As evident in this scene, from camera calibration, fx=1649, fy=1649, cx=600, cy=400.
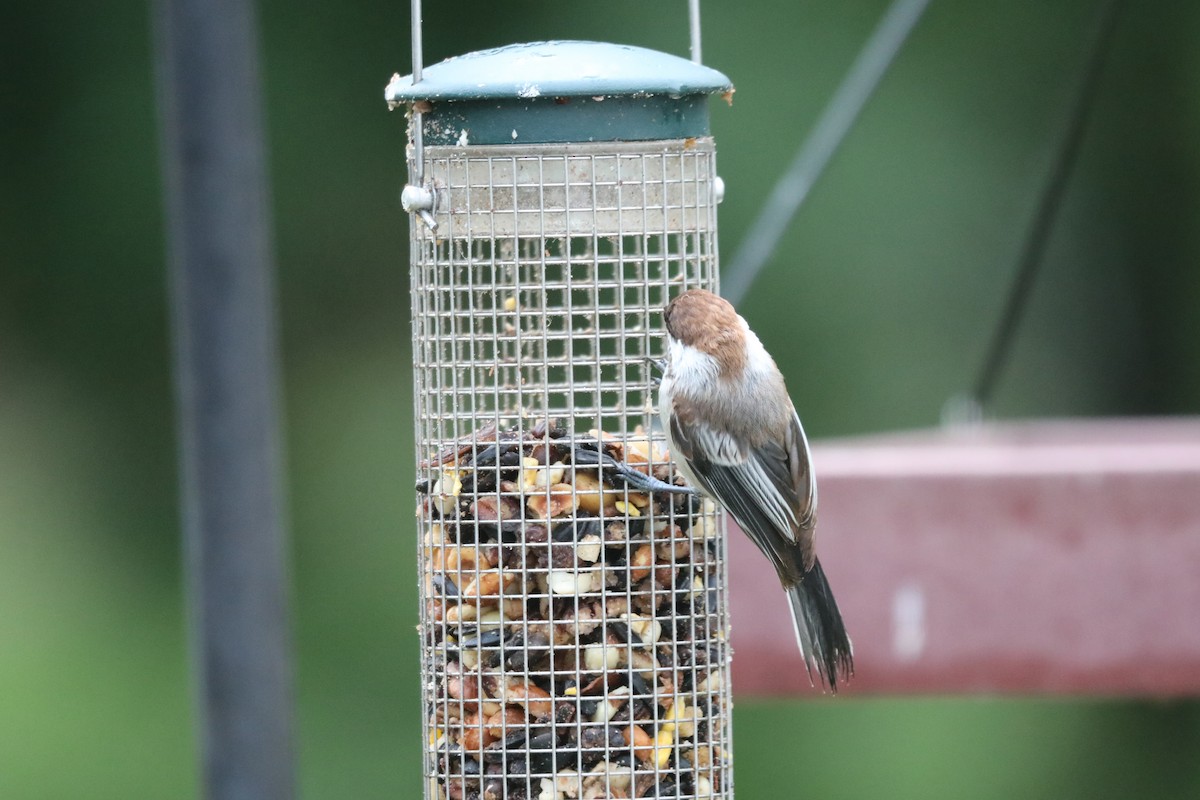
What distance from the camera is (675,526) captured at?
10.2 ft

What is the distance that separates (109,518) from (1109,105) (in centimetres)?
510

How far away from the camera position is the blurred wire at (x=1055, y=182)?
3.75 metres

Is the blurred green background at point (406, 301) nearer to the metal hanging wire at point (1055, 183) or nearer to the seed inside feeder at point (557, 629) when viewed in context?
the metal hanging wire at point (1055, 183)

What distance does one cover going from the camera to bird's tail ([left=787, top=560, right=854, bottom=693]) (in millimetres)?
3240

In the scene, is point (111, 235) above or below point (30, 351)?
above

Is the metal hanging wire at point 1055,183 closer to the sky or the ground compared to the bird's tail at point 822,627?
closer to the sky

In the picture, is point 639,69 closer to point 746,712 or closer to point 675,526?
point 675,526

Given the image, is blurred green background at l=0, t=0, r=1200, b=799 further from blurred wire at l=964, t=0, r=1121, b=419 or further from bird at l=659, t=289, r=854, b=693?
bird at l=659, t=289, r=854, b=693

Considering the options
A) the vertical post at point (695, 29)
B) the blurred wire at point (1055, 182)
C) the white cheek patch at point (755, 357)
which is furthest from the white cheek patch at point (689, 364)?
the blurred wire at point (1055, 182)

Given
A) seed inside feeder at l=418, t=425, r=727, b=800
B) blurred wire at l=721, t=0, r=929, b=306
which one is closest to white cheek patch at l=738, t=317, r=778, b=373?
blurred wire at l=721, t=0, r=929, b=306

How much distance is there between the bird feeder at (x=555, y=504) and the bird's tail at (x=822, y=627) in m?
0.20

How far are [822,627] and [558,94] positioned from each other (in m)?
1.19

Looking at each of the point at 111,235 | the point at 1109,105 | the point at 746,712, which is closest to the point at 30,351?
the point at 111,235

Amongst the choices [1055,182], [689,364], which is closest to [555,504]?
[689,364]
